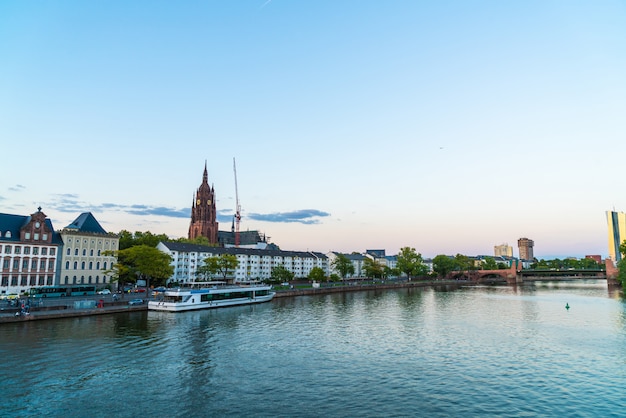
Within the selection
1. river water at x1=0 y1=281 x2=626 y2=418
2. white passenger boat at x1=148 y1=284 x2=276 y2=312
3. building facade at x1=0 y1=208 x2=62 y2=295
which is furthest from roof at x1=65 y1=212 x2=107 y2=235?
river water at x1=0 y1=281 x2=626 y2=418

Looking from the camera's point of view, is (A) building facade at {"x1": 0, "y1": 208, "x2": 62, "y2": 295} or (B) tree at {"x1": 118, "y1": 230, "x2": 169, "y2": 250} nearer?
(A) building facade at {"x1": 0, "y1": 208, "x2": 62, "y2": 295}

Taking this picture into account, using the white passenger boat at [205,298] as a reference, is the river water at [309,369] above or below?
below

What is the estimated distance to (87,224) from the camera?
112062 mm

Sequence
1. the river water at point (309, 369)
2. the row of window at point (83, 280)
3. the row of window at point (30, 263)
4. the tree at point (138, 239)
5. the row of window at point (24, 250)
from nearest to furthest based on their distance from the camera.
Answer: the river water at point (309, 369)
the row of window at point (30, 263)
the row of window at point (24, 250)
the row of window at point (83, 280)
the tree at point (138, 239)

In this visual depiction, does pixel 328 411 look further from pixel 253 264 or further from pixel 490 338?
pixel 253 264

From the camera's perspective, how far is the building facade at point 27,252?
89.2 metres

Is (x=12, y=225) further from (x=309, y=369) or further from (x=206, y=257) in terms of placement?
(x=309, y=369)

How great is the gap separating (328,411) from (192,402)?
Answer: 34.2ft

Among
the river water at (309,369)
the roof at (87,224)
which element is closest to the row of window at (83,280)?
the roof at (87,224)

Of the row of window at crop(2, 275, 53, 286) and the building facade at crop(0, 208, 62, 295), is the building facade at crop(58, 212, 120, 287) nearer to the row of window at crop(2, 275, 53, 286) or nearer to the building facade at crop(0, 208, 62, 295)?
the building facade at crop(0, 208, 62, 295)

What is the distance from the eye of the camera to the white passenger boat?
80312 mm

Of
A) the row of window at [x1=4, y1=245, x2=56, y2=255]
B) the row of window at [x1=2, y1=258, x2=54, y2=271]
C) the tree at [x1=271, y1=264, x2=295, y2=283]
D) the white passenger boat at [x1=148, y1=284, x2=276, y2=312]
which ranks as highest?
the row of window at [x1=4, y1=245, x2=56, y2=255]

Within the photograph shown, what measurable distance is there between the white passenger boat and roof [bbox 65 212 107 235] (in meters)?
36.9

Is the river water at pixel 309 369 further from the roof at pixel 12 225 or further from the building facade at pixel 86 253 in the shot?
the building facade at pixel 86 253
